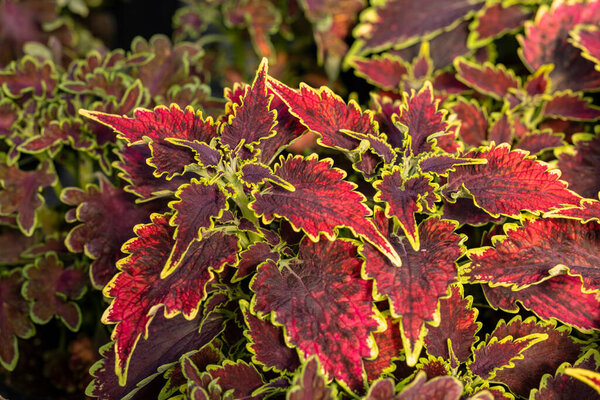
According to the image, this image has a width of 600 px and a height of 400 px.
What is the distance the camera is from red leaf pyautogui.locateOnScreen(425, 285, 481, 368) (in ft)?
2.50

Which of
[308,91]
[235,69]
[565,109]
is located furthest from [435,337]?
[235,69]

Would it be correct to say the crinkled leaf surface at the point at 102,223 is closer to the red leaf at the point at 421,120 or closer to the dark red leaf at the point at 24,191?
the dark red leaf at the point at 24,191

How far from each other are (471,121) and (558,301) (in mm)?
403

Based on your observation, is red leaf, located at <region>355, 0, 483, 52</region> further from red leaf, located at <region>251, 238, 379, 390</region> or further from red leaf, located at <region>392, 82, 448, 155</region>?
red leaf, located at <region>251, 238, 379, 390</region>

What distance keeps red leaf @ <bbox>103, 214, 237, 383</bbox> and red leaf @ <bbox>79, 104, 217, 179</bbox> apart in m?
0.07

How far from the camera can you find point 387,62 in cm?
125

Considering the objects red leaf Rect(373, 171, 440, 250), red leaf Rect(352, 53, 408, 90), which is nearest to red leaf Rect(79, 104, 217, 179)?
red leaf Rect(373, 171, 440, 250)

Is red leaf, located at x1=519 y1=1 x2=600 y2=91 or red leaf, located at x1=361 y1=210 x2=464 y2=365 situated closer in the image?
red leaf, located at x1=361 y1=210 x2=464 y2=365

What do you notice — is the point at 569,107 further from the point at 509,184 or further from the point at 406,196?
the point at 406,196

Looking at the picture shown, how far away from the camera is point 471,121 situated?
3.54 feet

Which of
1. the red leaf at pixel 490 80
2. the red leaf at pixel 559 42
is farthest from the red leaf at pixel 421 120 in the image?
the red leaf at pixel 559 42

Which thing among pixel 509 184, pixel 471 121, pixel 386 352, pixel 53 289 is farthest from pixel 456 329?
pixel 53 289

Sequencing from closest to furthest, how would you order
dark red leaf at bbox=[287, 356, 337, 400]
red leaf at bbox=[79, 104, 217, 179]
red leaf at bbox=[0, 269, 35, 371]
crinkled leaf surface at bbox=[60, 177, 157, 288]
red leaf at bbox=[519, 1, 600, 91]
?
dark red leaf at bbox=[287, 356, 337, 400] < red leaf at bbox=[79, 104, 217, 179] < crinkled leaf surface at bbox=[60, 177, 157, 288] < red leaf at bbox=[0, 269, 35, 371] < red leaf at bbox=[519, 1, 600, 91]

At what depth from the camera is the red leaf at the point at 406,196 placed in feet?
2.25
